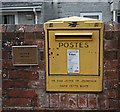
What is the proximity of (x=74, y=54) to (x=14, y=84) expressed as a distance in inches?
30.9

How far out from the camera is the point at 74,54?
3.89 meters

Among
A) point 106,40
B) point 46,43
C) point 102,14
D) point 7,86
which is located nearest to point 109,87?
point 106,40

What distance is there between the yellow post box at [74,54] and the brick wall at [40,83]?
8 cm

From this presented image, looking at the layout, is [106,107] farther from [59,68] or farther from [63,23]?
[63,23]

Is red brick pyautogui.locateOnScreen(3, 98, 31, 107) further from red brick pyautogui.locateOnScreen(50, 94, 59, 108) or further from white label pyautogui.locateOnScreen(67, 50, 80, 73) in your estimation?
white label pyautogui.locateOnScreen(67, 50, 80, 73)

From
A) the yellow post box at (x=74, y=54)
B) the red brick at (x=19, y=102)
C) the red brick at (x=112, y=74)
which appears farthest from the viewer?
the red brick at (x=19, y=102)

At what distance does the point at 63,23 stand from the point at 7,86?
0.98 metres

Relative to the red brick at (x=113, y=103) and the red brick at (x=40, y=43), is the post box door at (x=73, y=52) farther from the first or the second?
the red brick at (x=113, y=103)

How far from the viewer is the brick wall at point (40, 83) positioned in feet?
12.9

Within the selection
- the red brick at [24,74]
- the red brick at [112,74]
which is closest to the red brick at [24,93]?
the red brick at [24,74]

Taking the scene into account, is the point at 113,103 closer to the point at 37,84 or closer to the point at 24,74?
the point at 37,84

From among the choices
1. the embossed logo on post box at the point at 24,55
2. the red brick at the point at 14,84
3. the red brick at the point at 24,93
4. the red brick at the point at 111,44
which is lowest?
the red brick at the point at 24,93

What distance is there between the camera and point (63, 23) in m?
3.87

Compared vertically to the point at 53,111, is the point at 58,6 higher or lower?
higher
